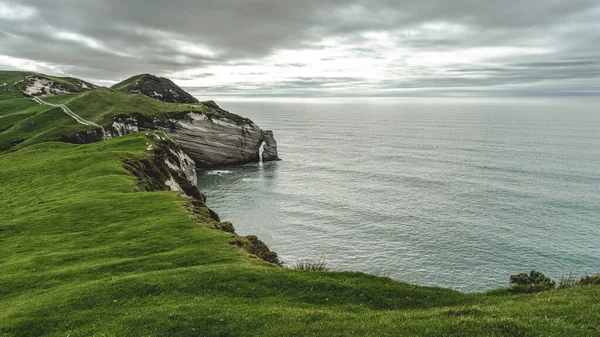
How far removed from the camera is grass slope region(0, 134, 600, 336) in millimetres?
18781

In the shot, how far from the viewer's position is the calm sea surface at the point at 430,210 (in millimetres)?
53719

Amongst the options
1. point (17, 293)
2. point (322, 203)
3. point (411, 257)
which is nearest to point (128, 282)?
point (17, 293)

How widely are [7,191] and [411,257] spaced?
6134 cm

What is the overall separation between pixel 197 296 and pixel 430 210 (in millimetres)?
61474

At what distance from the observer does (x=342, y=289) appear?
24719 mm

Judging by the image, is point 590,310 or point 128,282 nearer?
point 590,310

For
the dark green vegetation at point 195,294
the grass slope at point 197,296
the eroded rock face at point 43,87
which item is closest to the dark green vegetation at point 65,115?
the eroded rock face at point 43,87

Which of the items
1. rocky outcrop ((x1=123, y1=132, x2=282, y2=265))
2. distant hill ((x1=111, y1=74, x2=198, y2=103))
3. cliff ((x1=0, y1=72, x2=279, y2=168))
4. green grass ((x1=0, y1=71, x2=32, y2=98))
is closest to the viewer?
rocky outcrop ((x1=123, y1=132, x2=282, y2=265))

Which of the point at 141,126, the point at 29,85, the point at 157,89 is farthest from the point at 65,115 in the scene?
the point at 157,89

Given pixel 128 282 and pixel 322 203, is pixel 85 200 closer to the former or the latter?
pixel 128 282

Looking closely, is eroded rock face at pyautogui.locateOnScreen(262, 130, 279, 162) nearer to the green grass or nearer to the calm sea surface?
the calm sea surface

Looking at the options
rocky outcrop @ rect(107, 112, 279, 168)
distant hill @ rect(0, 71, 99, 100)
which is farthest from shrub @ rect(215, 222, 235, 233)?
distant hill @ rect(0, 71, 99, 100)

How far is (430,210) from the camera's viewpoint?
2968 inches

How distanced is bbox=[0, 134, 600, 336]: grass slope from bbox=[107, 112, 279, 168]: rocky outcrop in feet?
259
